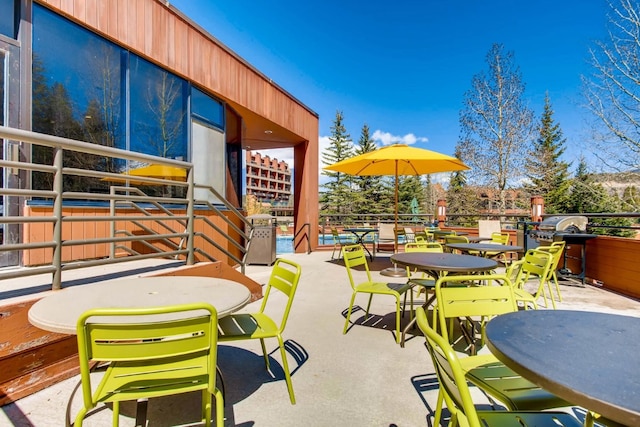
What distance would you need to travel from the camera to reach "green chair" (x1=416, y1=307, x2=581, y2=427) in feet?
2.92

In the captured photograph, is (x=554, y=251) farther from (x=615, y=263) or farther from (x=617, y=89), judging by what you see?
(x=617, y=89)

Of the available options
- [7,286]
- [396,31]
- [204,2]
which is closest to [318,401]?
[7,286]

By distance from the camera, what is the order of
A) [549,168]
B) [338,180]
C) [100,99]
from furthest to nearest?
1. [338,180]
2. [549,168]
3. [100,99]

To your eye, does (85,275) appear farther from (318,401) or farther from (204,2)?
(204,2)

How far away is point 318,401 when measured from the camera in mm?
1993

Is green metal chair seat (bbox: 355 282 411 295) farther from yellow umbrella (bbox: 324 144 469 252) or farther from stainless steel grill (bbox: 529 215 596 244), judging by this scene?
stainless steel grill (bbox: 529 215 596 244)

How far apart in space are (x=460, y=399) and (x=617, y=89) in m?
14.1

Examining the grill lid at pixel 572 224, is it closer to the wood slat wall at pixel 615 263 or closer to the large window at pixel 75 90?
the wood slat wall at pixel 615 263

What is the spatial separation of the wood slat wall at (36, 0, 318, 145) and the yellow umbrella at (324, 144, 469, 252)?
86.2 inches

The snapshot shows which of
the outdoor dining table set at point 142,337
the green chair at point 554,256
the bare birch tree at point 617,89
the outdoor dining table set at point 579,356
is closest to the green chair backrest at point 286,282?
the outdoor dining table set at point 142,337

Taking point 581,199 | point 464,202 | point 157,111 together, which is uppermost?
point 157,111

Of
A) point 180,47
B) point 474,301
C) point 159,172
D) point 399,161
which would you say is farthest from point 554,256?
point 180,47

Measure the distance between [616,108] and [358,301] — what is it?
39.7 ft

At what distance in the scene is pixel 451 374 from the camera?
98cm
